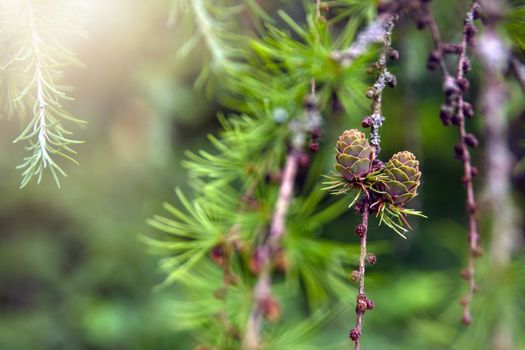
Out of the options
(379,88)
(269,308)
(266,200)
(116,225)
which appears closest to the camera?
(269,308)

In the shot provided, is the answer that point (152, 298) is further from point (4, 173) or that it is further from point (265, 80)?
point (265, 80)

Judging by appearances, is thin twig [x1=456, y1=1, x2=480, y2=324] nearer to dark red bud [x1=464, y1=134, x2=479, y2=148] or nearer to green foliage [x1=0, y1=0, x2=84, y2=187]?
dark red bud [x1=464, y1=134, x2=479, y2=148]

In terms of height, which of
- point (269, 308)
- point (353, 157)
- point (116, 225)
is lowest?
point (269, 308)

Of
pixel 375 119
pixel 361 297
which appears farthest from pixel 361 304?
pixel 375 119

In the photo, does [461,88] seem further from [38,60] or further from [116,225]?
[116,225]

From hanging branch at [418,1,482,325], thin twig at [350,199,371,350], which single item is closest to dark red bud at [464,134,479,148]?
hanging branch at [418,1,482,325]

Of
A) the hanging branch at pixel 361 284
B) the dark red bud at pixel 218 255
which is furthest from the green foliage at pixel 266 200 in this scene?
the hanging branch at pixel 361 284
